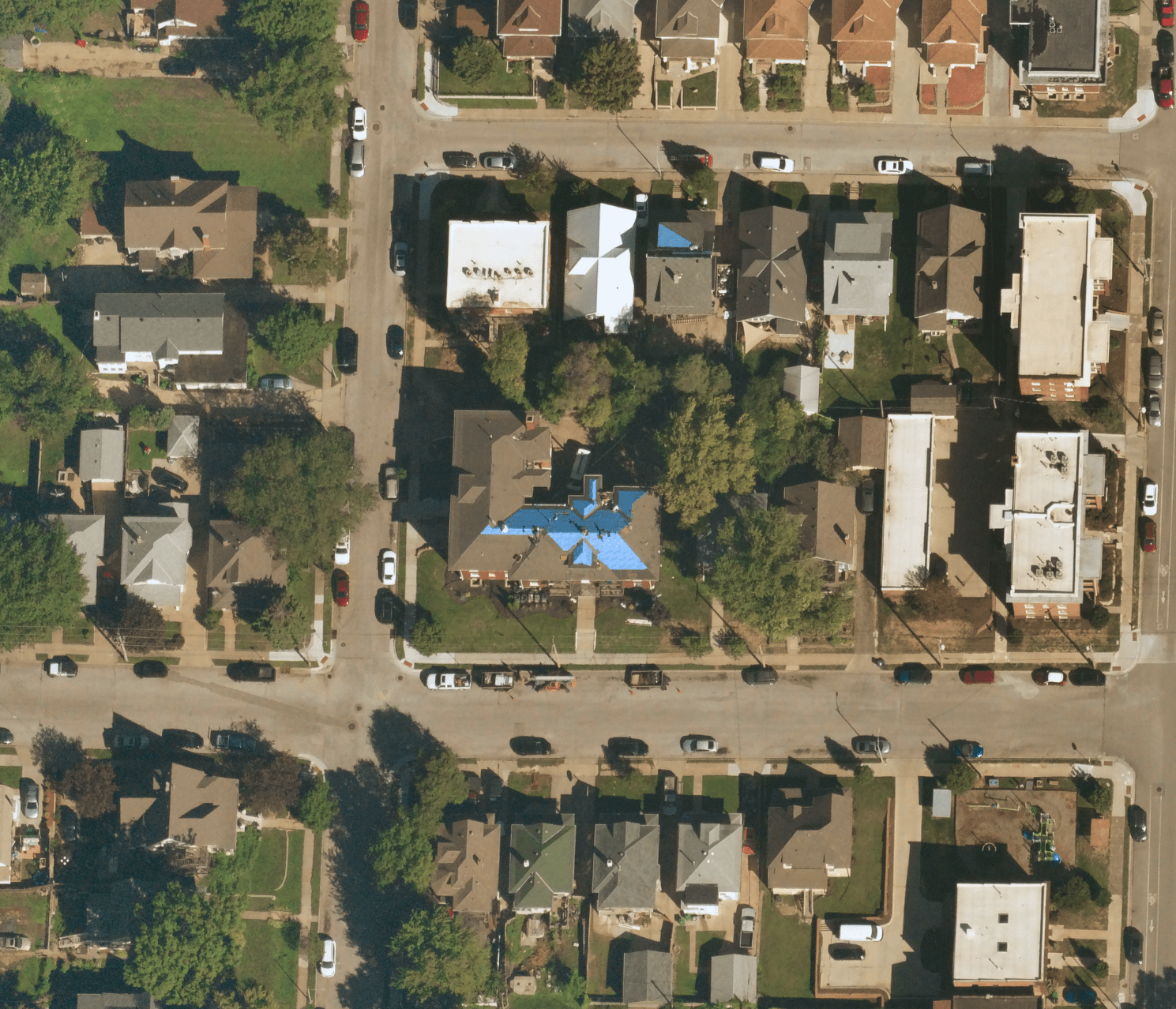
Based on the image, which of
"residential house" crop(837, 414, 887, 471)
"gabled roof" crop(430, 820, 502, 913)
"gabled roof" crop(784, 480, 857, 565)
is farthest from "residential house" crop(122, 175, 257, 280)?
"residential house" crop(837, 414, 887, 471)

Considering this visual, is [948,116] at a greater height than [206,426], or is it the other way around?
[948,116]

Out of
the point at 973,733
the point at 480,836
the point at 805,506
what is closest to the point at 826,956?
the point at 973,733

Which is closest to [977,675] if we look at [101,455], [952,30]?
[952,30]

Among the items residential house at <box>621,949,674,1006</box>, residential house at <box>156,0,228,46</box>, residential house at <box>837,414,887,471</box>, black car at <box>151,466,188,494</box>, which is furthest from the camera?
black car at <box>151,466,188,494</box>

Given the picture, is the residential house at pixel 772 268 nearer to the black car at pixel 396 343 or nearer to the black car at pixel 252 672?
the black car at pixel 396 343

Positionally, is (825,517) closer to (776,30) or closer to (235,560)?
(776,30)

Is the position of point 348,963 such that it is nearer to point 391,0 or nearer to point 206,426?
point 206,426

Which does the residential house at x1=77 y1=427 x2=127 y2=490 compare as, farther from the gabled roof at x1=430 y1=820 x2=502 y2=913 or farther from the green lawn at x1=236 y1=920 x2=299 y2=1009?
the gabled roof at x1=430 y1=820 x2=502 y2=913
